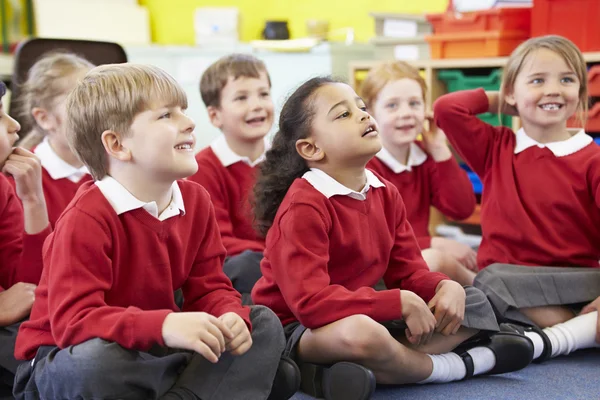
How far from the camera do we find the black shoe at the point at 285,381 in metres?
1.26

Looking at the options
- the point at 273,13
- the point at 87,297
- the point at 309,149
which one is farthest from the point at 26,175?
the point at 273,13

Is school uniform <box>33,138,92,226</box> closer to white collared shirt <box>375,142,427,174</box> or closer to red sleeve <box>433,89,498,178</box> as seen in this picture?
white collared shirt <box>375,142,427,174</box>

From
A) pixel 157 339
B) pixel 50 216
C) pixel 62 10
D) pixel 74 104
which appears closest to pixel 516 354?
pixel 157 339

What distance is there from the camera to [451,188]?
6.45 feet

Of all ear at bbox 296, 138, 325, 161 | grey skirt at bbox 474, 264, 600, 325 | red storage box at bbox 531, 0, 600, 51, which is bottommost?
grey skirt at bbox 474, 264, 600, 325

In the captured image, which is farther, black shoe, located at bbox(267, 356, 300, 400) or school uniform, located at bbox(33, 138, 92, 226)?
school uniform, located at bbox(33, 138, 92, 226)

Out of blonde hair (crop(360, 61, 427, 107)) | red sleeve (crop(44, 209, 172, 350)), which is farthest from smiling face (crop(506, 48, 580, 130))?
red sleeve (crop(44, 209, 172, 350))

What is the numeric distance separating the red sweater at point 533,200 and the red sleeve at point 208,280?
29.1 inches

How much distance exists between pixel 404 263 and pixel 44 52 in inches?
49.8

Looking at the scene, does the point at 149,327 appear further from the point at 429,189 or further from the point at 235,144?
the point at 429,189

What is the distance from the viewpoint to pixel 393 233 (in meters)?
1.49

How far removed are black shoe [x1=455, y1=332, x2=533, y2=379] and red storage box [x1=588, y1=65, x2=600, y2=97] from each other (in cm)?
128

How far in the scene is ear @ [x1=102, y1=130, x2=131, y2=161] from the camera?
124cm

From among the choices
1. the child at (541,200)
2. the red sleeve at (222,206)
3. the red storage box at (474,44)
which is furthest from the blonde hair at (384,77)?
the red storage box at (474,44)
